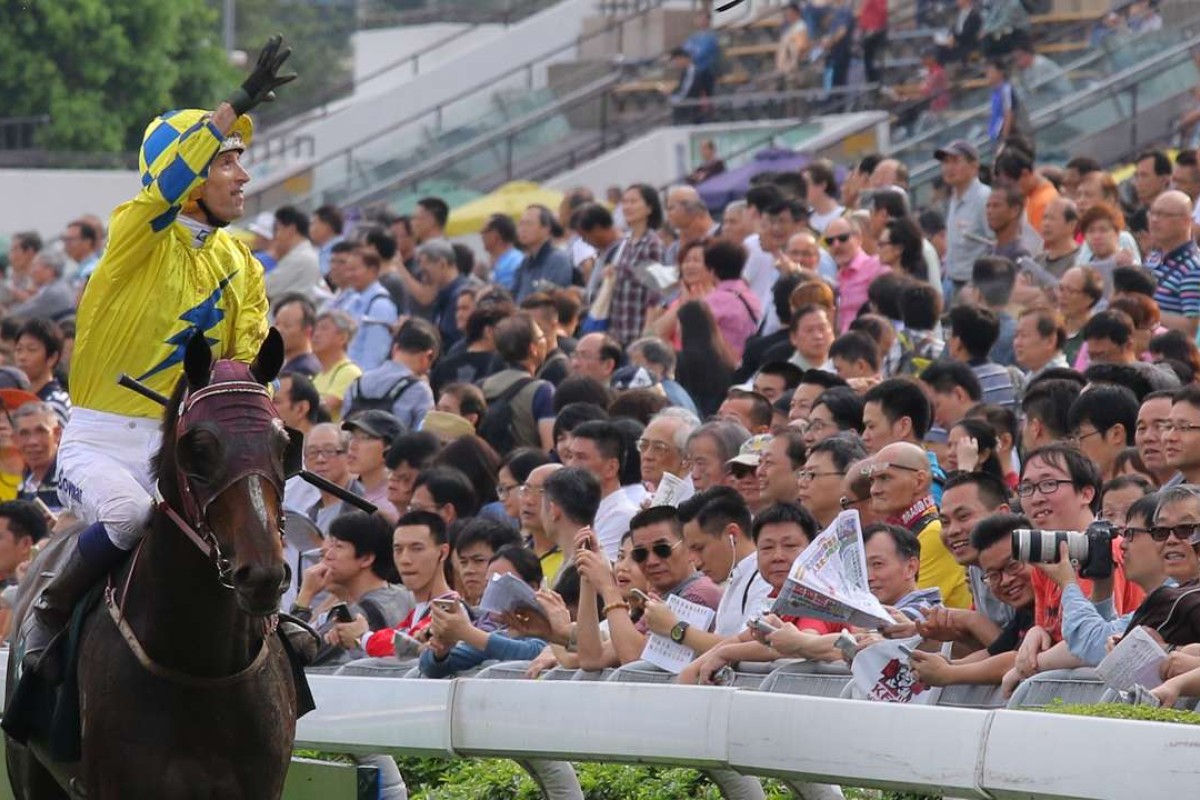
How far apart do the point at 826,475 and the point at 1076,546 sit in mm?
2395

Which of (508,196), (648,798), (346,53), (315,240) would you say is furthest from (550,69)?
(346,53)

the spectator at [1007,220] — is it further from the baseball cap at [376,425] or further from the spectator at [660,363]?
the baseball cap at [376,425]

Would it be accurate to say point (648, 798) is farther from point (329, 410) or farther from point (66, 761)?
point (329, 410)

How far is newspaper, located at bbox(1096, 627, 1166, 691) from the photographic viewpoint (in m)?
7.14

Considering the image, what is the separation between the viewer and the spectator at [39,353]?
16.2 m

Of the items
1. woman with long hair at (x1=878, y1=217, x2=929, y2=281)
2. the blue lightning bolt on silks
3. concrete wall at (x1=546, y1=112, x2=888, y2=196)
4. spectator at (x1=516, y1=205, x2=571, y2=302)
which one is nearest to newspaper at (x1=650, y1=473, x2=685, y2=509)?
the blue lightning bolt on silks

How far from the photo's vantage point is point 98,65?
138 ft

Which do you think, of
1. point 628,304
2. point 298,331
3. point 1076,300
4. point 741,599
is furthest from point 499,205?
Answer: point 741,599

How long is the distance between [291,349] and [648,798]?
7.91 m

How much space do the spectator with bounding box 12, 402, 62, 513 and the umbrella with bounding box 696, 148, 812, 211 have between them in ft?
27.6

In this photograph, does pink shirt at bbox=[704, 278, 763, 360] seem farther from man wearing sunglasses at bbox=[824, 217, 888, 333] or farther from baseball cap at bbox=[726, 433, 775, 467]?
baseball cap at bbox=[726, 433, 775, 467]

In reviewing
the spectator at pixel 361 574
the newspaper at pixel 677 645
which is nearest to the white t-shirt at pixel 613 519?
the spectator at pixel 361 574

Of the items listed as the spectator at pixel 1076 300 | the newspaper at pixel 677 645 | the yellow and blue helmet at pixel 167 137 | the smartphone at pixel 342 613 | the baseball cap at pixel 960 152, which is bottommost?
the smartphone at pixel 342 613

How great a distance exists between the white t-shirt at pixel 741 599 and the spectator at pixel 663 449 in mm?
2005
